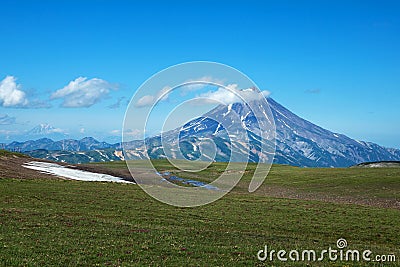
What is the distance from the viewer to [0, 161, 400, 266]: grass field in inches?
870

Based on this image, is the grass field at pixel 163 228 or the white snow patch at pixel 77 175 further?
the white snow patch at pixel 77 175

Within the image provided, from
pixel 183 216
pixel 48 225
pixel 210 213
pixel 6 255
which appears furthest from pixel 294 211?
pixel 6 255

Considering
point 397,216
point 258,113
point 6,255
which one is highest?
point 258,113

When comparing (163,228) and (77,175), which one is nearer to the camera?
(163,228)

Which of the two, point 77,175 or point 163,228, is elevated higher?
point 77,175

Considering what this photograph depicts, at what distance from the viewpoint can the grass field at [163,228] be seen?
22.1m

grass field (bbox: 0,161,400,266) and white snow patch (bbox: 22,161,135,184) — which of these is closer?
grass field (bbox: 0,161,400,266)

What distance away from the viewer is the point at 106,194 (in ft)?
173

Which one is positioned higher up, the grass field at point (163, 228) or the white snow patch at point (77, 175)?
the white snow patch at point (77, 175)

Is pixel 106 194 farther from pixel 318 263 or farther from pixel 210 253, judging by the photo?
pixel 318 263

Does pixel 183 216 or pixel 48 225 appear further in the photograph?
pixel 183 216

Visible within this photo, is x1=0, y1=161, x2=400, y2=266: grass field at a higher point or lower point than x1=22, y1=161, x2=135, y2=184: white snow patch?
lower

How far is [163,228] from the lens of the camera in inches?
1244

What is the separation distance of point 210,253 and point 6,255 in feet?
38.6
